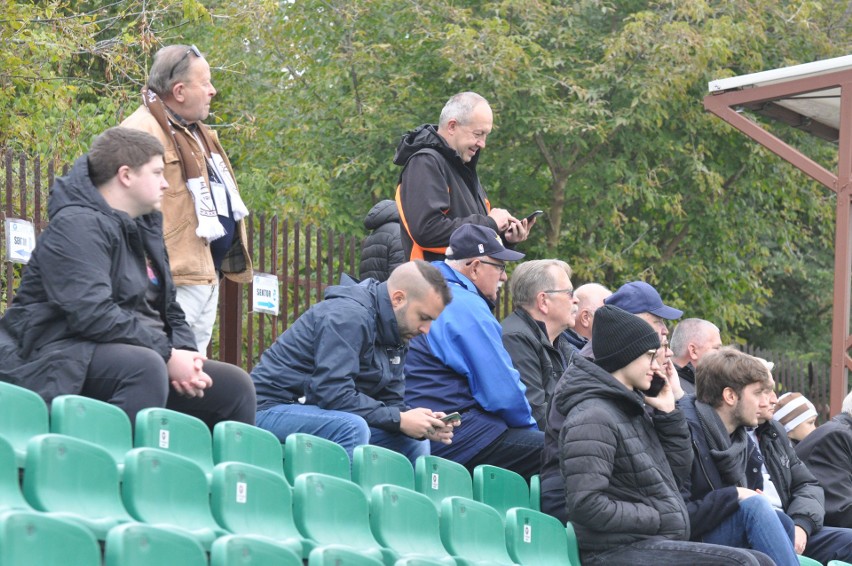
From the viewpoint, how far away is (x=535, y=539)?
4562mm

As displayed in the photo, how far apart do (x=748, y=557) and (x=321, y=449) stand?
5.15 ft

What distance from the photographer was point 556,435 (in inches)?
190

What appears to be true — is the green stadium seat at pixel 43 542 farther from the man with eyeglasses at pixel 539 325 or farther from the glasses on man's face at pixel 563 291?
the glasses on man's face at pixel 563 291

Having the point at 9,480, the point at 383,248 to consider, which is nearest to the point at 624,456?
the point at 9,480

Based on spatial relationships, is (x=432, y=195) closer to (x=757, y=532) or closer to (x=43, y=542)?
(x=757, y=532)

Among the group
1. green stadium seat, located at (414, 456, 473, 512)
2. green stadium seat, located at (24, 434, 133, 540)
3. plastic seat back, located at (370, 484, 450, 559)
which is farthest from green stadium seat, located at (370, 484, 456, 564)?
green stadium seat, located at (24, 434, 133, 540)

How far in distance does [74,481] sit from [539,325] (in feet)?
9.62

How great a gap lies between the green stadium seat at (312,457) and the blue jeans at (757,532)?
5.18 ft

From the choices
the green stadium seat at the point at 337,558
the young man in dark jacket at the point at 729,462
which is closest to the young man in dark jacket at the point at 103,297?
the green stadium seat at the point at 337,558

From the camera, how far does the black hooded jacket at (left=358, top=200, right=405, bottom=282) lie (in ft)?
22.6

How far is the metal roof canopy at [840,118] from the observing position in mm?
8633

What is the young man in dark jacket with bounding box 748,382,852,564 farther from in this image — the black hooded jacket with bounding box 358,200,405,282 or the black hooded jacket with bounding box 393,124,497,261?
the black hooded jacket with bounding box 358,200,405,282

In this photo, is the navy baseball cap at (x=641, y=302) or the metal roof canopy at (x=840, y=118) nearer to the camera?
the navy baseball cap at (x=641, y=302)

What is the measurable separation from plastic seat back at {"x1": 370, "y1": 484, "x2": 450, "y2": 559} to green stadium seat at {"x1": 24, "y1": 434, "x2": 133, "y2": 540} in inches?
35.0
